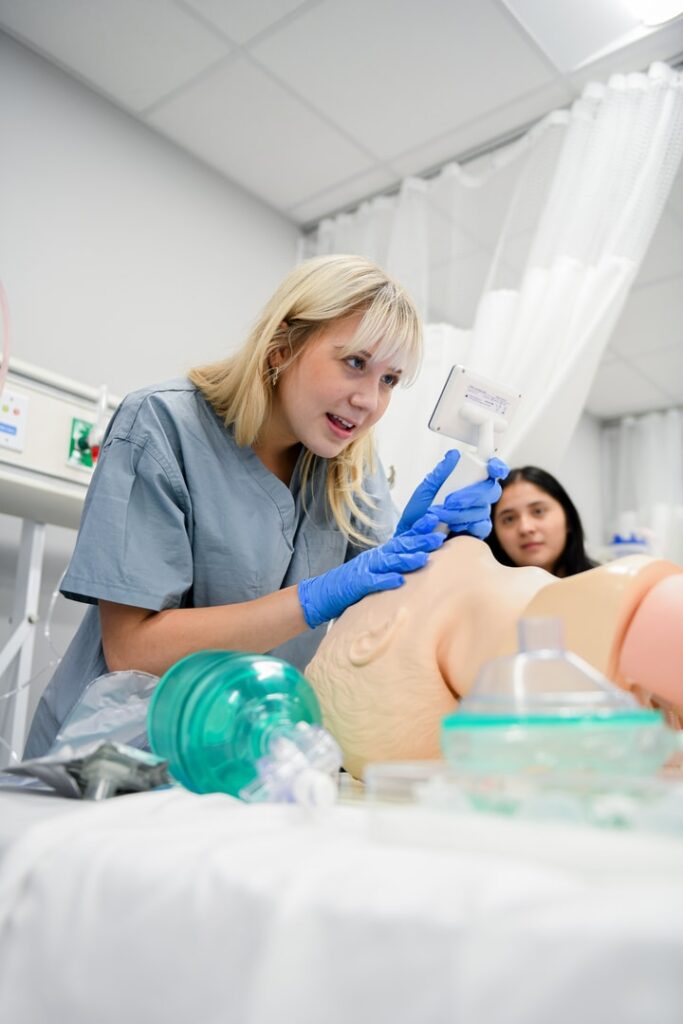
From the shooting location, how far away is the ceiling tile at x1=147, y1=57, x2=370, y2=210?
264cm

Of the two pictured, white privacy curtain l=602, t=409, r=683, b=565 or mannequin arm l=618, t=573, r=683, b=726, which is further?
white privacy curtain l=602, t=409, r=683, b=565

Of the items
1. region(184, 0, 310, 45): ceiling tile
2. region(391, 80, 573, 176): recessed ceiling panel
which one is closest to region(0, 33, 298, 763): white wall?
region(184, 0, 310, 45): ceiling tile

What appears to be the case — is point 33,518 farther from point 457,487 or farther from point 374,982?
point 374,982

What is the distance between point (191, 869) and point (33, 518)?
6.13 feet

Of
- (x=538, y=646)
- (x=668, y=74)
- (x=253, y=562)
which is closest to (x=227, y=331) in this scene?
(x=668, y=74)

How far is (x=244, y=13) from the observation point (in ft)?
7.63

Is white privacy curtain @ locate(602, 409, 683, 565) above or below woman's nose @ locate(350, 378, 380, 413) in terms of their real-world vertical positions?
above

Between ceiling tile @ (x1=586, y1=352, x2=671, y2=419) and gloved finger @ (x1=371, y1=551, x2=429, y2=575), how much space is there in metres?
→ 3.57

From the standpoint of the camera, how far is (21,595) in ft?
6.93

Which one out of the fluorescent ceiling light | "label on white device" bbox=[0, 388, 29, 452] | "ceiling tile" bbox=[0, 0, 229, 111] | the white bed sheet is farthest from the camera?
"ceiling tile" bbox=[0, 0, 229, 111]

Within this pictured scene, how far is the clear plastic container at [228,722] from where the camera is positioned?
80 cm

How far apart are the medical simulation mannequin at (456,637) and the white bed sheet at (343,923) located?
379 mm

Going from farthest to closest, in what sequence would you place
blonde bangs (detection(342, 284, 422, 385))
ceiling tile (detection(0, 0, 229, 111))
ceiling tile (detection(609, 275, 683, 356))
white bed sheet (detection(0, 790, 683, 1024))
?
ceiling tile (detection(609, 275, 683, 356)) < ceiling tile (detection(0, 0, 229, 111)) < blonde bangs (detection(342, 284, 422, 385)) < white bed sheet (detection(0, 790, 683, 1024))

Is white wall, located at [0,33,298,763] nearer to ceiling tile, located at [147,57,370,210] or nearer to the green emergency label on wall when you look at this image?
ceiling tile, located at [147,57,370,210]
